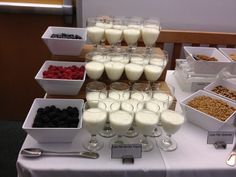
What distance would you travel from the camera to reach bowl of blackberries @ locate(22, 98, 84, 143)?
3.07 feet

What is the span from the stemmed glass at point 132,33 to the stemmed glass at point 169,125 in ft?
1.42

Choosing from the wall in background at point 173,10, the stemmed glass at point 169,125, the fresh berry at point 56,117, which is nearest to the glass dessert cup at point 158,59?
the stemmed glass at point 169,125

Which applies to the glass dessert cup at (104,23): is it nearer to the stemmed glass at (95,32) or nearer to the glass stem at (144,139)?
the stemmed glass at (95,32)

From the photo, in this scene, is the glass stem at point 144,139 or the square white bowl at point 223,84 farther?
the square white bowl at point 223,84

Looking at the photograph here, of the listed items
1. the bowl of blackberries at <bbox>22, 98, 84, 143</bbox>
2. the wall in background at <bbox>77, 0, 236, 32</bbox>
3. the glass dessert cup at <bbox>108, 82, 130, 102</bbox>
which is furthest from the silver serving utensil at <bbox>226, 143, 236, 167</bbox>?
the wall in background at <bbox>77, 0, 236, 32</bbox>

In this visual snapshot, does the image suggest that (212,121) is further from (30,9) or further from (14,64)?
(14,64)

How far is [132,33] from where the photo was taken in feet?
4.39

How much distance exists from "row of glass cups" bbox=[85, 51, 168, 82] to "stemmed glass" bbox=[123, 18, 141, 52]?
8 centimetres

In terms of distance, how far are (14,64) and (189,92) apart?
4.84ft

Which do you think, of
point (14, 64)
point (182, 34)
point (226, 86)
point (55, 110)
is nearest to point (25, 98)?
point (14, 64)

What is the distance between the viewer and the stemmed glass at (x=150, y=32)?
4.42 ft

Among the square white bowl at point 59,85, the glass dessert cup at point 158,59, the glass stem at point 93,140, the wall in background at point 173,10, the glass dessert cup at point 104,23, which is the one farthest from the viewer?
the wall in background at point 173,10

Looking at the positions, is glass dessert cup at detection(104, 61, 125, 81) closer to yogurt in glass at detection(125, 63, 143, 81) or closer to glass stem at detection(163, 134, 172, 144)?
yogurt in glass at detection(125, 63, 143, 81)

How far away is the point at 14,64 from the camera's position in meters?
2.30
